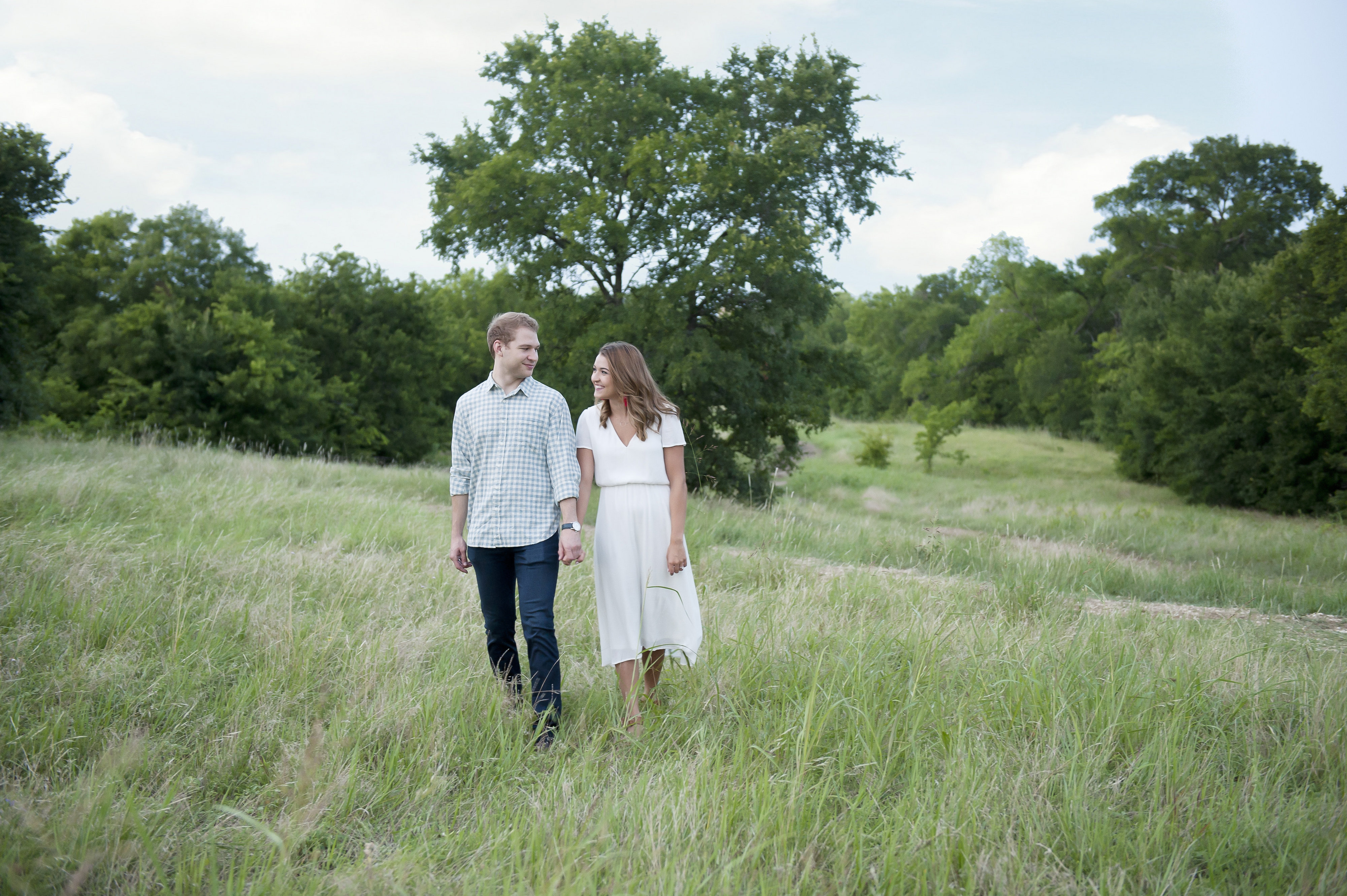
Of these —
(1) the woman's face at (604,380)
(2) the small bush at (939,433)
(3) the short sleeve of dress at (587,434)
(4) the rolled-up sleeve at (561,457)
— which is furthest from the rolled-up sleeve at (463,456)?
(2) the small bush at (939,433)

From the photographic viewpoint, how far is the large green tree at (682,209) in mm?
16719

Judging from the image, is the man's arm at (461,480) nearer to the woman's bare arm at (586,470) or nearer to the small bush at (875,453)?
the woman's bare arm at (586,470)

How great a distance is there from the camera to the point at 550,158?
18141mm

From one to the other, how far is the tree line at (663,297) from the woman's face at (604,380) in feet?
12.0

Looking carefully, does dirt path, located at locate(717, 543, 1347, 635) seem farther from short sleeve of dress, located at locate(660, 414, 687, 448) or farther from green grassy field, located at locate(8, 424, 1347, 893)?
short sleeve of dress, located at locate(660, 414, 687, 448)

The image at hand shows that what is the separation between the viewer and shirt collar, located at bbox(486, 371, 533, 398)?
3.81 metres

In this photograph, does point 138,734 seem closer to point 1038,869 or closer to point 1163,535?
point 1038,869

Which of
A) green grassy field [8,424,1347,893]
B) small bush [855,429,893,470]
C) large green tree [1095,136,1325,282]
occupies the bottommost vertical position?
small bush [855,429,893,470]

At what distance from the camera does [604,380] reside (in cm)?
382

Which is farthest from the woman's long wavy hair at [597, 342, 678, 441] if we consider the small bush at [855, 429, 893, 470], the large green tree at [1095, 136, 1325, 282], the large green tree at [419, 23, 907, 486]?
the large green tree at [1095, 136, 1325, 282]

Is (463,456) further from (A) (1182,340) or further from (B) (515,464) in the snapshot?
(A) (1182,340)

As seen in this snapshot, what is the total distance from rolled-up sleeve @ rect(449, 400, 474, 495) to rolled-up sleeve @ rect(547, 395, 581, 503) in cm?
42

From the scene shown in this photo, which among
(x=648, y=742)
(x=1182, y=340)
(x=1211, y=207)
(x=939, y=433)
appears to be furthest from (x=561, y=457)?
(x=1211, y=207)

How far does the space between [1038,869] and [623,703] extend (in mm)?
1889
